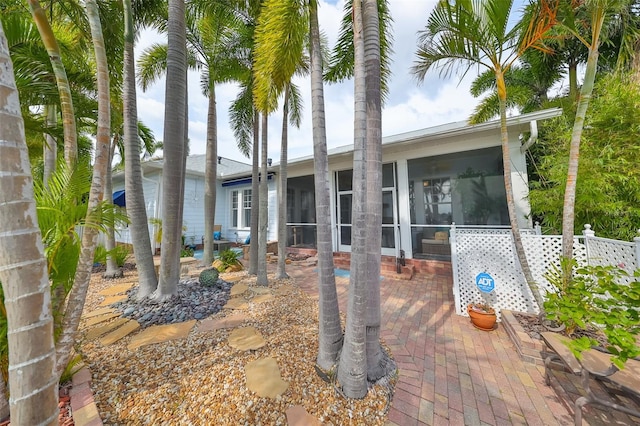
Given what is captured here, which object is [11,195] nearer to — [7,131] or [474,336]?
[7,131]

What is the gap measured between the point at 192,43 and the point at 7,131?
7.28m

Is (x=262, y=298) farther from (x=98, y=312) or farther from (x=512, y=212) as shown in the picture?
(x=512, y=212)

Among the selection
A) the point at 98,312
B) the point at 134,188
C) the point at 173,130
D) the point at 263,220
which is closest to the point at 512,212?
the point at 263,220

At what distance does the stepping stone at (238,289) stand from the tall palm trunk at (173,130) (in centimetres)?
123

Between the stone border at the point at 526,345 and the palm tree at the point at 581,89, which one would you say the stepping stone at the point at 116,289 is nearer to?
the stone border at the point at 526,345

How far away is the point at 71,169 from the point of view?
2279 mm

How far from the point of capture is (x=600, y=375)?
1.95 metres

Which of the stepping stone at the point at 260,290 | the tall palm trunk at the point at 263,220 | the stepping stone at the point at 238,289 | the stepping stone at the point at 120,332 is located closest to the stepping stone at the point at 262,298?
the stepping stone at the point at 260,290

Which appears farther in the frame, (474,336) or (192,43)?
(192,43)

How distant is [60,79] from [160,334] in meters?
3.34

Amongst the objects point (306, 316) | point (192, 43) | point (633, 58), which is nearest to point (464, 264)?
point (306, 316)

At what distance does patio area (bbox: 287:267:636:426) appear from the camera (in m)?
2.06

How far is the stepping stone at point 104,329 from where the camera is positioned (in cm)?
313

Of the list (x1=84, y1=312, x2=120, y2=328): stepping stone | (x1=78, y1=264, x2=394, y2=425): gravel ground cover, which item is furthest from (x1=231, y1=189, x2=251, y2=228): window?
(x1=78, y1=264, x2=394, y2=425): gravel ground cover
